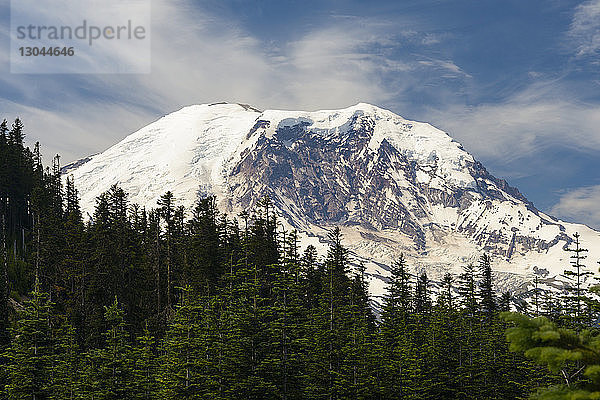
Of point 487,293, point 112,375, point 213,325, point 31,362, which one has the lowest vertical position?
point 112,375

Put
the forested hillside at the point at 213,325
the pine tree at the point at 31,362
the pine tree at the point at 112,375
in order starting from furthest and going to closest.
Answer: the forested hillside at the point at 213,325
the pine tree at the point at 112,375
the pine tree at the point at 31,362

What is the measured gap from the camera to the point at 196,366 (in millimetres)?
35344

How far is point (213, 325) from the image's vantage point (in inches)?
1523

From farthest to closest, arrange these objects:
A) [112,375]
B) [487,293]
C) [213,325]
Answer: [487,293]
[213,325]
[112,375]

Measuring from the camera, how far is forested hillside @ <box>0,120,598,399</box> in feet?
117

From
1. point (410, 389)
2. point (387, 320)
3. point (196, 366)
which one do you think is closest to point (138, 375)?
point (196, 366)

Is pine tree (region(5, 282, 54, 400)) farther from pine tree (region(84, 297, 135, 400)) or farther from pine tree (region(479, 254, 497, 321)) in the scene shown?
pine tree (region(479, 254, 497, 321))

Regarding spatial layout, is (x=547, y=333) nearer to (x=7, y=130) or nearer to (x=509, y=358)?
(x=509, y=358)

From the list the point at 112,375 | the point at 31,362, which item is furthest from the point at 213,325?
the point at 31,362

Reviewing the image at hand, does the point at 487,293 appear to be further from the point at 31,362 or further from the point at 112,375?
the point at 31,362

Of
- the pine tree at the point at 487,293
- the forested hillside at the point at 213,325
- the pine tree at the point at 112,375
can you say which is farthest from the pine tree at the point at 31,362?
the pine tree at the point at 487,293

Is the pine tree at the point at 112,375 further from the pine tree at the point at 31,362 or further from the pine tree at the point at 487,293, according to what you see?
the pine tree at the point at 487,293

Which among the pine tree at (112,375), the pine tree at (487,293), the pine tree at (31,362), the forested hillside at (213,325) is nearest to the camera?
the pine tree at (31,362)

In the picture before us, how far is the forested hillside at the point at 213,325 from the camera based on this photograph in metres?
35.7
